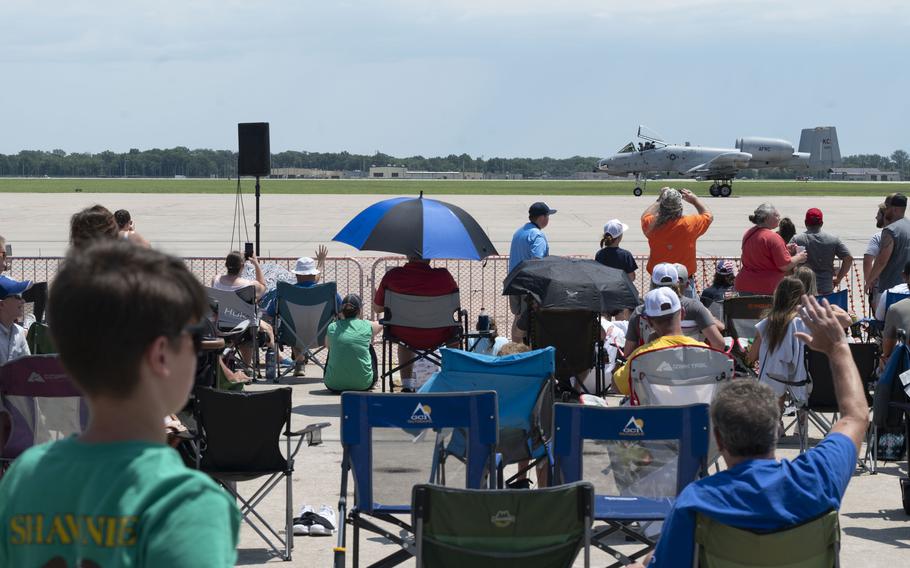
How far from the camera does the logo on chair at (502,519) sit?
13.3ft

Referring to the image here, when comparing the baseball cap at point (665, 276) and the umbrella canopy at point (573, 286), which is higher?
the baseball cap at point (665, 276)

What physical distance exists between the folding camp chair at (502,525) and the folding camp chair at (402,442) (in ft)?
3.42

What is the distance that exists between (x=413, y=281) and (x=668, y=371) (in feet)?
13.9

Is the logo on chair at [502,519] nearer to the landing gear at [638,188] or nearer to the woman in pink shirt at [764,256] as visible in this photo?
the woman in pink shirt at [764,256]

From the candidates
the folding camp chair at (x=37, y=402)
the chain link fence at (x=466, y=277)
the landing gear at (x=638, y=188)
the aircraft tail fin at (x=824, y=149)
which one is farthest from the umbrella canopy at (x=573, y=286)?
the aircraft tail fin at (x=824, y=149)

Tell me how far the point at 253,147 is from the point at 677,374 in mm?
10235

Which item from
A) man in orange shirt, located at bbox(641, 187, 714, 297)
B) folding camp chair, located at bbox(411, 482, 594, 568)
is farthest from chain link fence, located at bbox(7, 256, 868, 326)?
folding camp chair, located at bbox(411, 482, 594, 568)

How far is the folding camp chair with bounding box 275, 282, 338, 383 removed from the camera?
1120 cm

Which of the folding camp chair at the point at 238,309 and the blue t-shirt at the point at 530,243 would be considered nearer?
the folding camp chair at the point at 238,309

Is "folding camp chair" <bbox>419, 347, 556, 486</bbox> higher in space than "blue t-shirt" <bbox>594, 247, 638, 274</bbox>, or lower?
lower

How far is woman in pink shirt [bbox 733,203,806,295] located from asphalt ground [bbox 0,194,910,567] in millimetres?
2555

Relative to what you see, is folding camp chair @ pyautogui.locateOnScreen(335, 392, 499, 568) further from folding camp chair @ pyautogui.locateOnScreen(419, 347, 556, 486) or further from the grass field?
the grass field

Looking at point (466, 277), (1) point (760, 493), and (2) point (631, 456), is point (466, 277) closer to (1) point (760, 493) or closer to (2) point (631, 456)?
(2) point (631, 456)

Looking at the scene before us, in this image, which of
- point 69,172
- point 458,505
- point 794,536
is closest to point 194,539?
point 794,536
